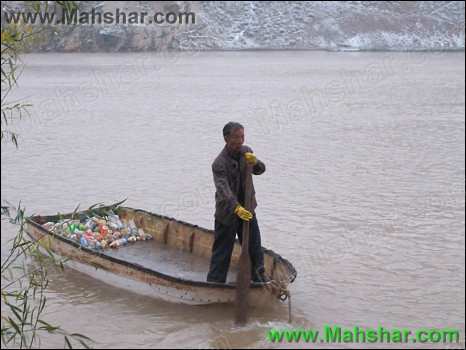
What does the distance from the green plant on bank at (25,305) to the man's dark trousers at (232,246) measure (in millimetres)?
1348

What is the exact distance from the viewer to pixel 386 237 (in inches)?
359

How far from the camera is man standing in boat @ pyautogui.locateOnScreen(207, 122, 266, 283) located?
Result: 5.95 meters

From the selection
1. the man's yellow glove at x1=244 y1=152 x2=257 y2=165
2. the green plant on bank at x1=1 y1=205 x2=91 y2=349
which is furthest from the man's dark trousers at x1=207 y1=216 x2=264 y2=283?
the green plant on bank at x1=1 y1=205 x2=91 y2=349

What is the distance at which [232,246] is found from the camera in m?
6.38

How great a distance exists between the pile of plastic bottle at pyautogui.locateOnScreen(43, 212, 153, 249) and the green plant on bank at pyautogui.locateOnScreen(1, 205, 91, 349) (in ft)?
1.54

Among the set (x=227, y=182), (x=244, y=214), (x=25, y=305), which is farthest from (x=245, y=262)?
(x=25, y=305)

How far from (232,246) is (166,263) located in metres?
1.48

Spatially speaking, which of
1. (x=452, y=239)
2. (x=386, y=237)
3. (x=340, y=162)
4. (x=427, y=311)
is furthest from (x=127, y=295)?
(x=340, y=162)

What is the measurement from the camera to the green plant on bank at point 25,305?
407 centimetres

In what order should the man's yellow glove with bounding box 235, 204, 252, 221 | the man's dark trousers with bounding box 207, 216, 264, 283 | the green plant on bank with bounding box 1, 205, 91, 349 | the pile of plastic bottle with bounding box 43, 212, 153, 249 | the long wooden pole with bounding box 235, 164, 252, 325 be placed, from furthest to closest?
the pile of plastic bottle with bounding box 43, 212, 153, 249 → the man's dark trousers with bounding box 207, 216, 264, 283 → the long wooden pole with bounding box 235, 164, 252, 325 → the man's yellow glove with bounding box 235, 204, 252, 221 → the green plant on bank with bounding box 1, 205, 91, 349

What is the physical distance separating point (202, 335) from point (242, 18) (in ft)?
256

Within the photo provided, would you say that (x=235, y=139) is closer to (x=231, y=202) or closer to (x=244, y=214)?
(x=231, y=202)

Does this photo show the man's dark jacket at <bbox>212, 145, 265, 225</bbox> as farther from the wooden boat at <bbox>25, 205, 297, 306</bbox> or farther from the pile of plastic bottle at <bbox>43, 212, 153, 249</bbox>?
the pile of plastic bottle at <bbox>43, 212, 153, 249</bbox>

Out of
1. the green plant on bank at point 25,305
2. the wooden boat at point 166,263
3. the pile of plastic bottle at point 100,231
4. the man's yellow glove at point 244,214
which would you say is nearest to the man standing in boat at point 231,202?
the man's yellow glove at point 244,214
